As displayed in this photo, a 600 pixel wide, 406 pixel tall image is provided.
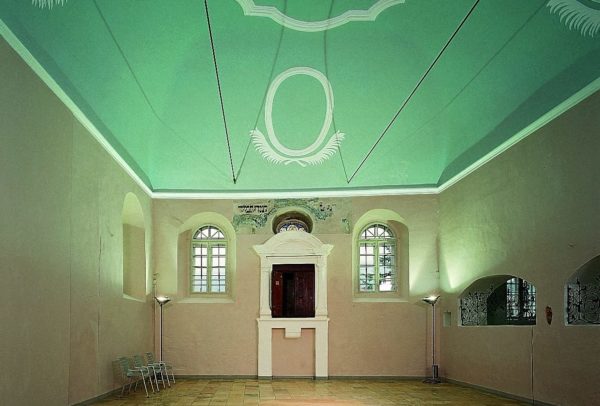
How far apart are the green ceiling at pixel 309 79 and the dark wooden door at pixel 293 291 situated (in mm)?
2210

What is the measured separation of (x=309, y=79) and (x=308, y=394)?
6.78 meters

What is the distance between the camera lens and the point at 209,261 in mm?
19922

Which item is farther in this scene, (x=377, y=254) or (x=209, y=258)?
(x=209, y=258)

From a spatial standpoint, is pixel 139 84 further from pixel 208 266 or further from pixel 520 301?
pixel 520 301

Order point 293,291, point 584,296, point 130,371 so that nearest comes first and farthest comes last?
point 584,296, point 130,371, point 293,291

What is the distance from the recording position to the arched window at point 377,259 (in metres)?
19.5

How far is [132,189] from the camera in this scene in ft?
53.7

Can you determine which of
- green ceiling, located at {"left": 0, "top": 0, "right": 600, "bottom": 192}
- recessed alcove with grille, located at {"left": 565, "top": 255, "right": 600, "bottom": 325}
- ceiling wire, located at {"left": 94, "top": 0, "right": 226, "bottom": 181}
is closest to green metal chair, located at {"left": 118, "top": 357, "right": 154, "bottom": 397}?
green ceiling, located at {"left": 0, "top": 0, "right": 600, "bottom": 192}

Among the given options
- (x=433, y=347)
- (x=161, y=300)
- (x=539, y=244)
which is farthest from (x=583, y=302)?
(x=161, y=300)

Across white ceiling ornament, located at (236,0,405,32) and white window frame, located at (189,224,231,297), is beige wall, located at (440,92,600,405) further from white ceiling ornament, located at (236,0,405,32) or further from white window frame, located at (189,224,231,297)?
white window frame, located at (189,224,231,297)

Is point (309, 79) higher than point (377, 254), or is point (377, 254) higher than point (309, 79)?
point (309, 79)

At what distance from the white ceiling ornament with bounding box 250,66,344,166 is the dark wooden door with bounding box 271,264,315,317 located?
285cm

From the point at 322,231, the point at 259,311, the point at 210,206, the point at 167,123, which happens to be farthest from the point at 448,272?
the point at 167,123

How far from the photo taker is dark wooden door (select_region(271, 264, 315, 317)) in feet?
62.2
